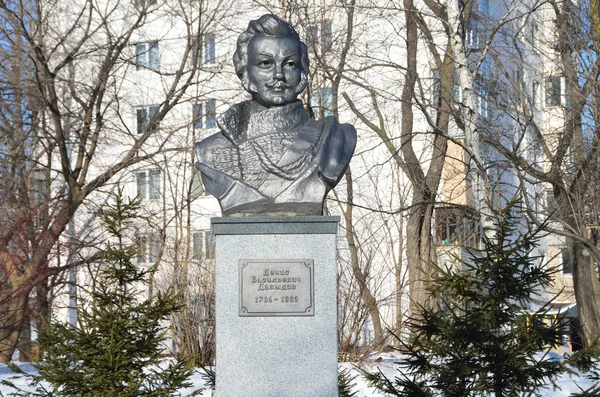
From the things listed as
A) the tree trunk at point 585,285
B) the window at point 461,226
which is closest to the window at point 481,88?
the window at point 461,226

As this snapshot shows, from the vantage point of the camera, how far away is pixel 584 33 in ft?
45.8

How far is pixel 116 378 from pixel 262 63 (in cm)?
305

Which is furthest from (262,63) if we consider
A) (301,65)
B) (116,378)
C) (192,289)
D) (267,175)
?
(192,289)

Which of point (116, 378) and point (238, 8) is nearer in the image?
point (116, 378)

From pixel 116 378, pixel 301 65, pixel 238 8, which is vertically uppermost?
pixel 238 8

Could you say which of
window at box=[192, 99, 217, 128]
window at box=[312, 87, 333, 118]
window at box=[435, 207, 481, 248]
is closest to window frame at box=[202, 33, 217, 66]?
window at box=[192, 99, 217, 128]

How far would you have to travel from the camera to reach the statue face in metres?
6.46

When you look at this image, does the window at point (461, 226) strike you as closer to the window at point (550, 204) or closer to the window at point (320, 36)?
the window at point (550, 204)

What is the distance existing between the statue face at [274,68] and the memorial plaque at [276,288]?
1.30m

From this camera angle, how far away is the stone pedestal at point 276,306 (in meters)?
5.95

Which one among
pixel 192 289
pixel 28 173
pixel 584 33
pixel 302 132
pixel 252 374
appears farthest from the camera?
pixel 28 173

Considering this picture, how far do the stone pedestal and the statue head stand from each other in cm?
106

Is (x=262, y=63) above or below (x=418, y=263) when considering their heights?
above

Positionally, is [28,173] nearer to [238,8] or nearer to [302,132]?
[238,8]
